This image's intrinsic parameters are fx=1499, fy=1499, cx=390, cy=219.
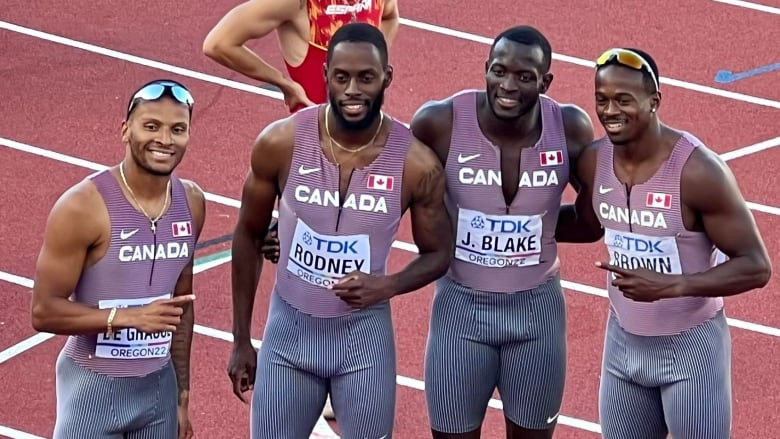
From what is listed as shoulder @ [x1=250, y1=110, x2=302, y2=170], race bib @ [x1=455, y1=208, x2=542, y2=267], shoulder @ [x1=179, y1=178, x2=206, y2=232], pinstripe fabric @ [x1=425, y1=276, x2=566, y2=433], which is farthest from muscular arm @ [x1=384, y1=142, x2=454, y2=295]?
shoulder @ [x1=179, y1=178, x2=206, y2=232]

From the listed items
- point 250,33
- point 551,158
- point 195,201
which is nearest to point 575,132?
point 551,158

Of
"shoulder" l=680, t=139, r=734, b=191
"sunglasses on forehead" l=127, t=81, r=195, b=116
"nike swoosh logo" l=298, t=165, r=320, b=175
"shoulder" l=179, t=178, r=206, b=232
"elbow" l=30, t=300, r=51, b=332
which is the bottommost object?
"elbow" l=30, t=300, r=51, b=332

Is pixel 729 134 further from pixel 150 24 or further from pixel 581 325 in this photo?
pixel 150 24

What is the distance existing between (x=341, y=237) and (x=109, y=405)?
0.99 metres

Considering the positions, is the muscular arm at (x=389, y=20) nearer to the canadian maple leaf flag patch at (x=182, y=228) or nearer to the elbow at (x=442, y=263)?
the elbow at (x=442, y=263)

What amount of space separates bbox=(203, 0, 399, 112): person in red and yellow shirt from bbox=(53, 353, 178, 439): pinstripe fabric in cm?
169

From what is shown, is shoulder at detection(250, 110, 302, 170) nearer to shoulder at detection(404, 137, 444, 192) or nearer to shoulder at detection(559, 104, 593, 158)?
shoulder at detection(404, 137, 444, 192)

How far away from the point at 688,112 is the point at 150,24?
13.7ft

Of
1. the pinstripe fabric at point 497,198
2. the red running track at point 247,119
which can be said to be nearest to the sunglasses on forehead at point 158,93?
the pinstripe fabric at point 497,198

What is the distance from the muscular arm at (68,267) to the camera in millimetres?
4828

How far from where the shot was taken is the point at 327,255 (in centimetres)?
530

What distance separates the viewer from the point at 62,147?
970 cm

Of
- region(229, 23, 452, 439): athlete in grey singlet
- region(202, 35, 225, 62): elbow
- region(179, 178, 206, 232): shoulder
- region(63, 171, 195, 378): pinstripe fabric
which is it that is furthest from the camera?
region(202, 35, 225, 62): elbow

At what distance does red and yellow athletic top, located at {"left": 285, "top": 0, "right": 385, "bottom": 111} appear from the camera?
6379mm
